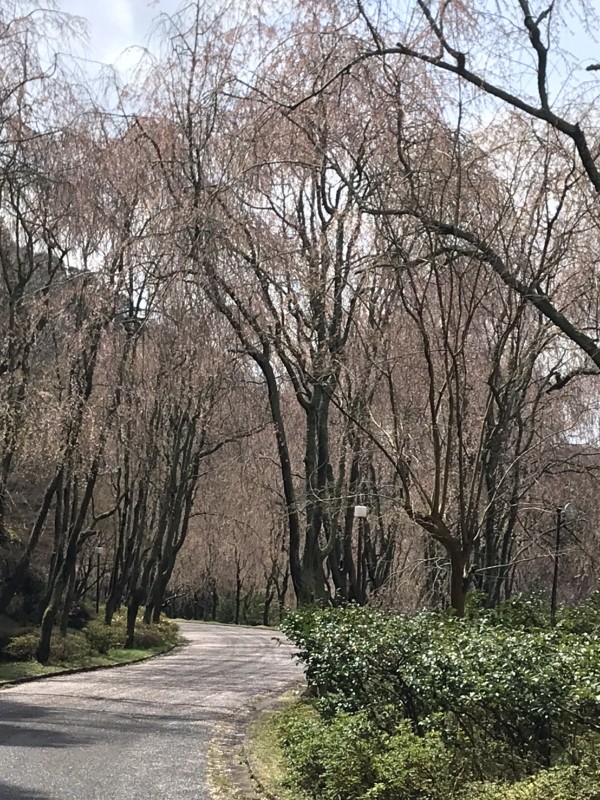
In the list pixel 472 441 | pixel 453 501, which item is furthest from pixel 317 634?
pixel 472 441

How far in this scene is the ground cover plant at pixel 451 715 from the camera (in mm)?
5863

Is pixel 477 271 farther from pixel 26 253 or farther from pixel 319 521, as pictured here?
pixel 26 253

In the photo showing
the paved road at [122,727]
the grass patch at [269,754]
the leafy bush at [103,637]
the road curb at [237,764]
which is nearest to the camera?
the grass patch at [269,754]

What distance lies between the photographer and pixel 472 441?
48.9 ft

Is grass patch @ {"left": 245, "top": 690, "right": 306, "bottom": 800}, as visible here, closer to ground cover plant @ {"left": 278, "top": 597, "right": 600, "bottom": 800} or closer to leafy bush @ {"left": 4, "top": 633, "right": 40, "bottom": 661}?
ground cover plant @ {"left": 278, "top": 597, "right": 600, "bottom": 800}

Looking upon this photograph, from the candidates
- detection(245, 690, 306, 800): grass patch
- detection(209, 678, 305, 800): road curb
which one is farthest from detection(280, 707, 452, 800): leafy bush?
detection(209, 678, 305, 800): road curb

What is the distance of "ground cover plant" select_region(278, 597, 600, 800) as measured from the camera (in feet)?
19.2

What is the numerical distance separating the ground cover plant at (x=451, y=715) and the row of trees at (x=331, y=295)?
2240 mm

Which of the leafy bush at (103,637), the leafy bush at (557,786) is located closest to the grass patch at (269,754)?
the leafy bush at (557,786)

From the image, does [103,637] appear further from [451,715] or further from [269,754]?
[451,715]

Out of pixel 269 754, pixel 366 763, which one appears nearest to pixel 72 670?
pixel 269 754

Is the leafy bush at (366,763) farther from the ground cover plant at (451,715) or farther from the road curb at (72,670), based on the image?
the road curb at (72,670)

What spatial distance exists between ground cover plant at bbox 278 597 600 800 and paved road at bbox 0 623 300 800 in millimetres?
1643

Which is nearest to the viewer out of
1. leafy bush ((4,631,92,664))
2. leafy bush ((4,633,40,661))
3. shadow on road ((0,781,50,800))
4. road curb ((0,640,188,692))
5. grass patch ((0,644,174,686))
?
shadow on road ((0,781,50,800))
